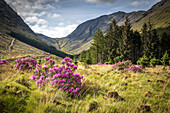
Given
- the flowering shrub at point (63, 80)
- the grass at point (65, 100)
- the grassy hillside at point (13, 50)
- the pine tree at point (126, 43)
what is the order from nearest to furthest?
the grass at point (65, 100), the flowering shrub at point (63, 80), the pine tree at point (126, 43), the grassy hillside at point (13, 50)

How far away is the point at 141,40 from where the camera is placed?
4169 cm

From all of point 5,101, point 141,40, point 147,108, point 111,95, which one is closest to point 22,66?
point 5,101

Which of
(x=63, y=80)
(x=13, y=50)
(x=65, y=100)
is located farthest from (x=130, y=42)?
(x=13, y=50)

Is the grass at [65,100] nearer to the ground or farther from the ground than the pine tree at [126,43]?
nearer to the ground

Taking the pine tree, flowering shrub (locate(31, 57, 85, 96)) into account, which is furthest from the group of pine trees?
flowering shrub (locate(31, 57, 85, 96))

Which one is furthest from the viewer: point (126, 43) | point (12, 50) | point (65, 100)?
point (12, 50)

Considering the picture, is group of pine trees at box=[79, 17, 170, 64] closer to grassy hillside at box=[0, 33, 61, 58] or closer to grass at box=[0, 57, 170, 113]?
grass at box=[0, 57, 170, 113]

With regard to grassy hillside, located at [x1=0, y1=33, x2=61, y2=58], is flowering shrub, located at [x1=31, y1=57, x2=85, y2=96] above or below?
below

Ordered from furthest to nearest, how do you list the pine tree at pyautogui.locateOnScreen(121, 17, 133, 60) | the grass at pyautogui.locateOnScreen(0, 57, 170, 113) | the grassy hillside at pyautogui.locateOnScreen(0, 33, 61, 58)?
1. the grassy hillside at pyautogui.locateOnScreen(0, 33, 61, 58)
2. the pine tree at pyautogui.locateOnScreen(121, 17, 133, 60)
3. the grass at pyautogui.locateOnScreen(0, 57, 170, 113)

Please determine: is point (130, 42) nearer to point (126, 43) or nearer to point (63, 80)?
point (126, 43)

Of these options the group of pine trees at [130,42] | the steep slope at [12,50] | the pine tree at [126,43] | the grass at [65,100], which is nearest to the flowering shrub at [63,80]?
the grass at [65,100]

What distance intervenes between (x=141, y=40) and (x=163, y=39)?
806 cm

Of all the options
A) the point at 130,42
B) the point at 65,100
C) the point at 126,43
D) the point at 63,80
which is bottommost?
the point at 65,100

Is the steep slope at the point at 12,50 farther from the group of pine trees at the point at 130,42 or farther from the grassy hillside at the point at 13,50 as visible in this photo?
the group of pine trees at the point at 130,42
